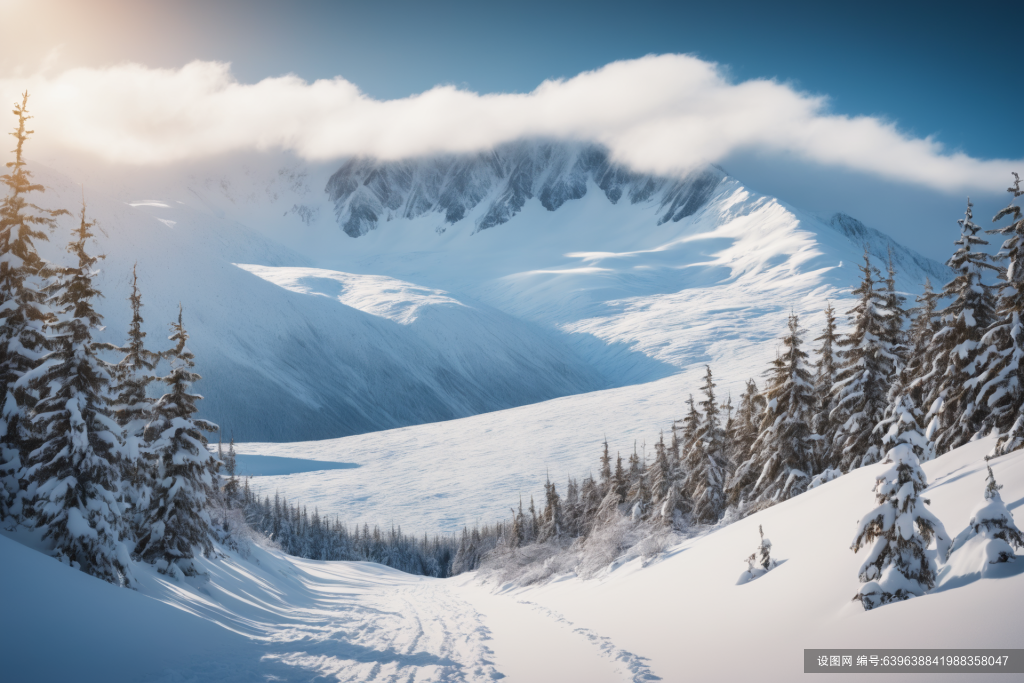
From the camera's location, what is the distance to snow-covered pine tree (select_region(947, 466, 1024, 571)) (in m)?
9.25

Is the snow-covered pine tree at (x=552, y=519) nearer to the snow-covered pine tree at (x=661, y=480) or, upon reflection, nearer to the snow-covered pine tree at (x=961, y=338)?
the snow-covered pine tree at (x=661, y=480)

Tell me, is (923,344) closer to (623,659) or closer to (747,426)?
(747,426)

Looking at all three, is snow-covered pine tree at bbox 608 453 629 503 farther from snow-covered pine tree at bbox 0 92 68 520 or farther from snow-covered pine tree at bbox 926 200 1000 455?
snow-covered pine tree at bbox 0 92 68 520

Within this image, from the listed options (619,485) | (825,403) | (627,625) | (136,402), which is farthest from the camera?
(619,485)

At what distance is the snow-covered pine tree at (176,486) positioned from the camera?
912 inches

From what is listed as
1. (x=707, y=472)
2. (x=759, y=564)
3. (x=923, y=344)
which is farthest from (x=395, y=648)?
(x=923, y=344)

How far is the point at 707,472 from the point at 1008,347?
54.3 ft

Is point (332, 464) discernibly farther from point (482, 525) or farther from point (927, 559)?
point (927, 559)

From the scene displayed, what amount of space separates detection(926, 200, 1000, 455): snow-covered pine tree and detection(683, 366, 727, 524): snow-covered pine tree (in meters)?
10.6

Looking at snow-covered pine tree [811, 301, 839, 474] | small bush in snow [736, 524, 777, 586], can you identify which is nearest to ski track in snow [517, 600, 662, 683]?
small bush in snow [736, 524, 777, 586]

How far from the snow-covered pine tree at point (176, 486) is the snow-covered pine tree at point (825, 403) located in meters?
26.9

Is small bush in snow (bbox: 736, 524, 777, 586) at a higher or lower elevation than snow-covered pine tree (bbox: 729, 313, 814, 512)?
lower

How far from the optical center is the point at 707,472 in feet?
109

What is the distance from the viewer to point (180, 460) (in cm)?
2328
